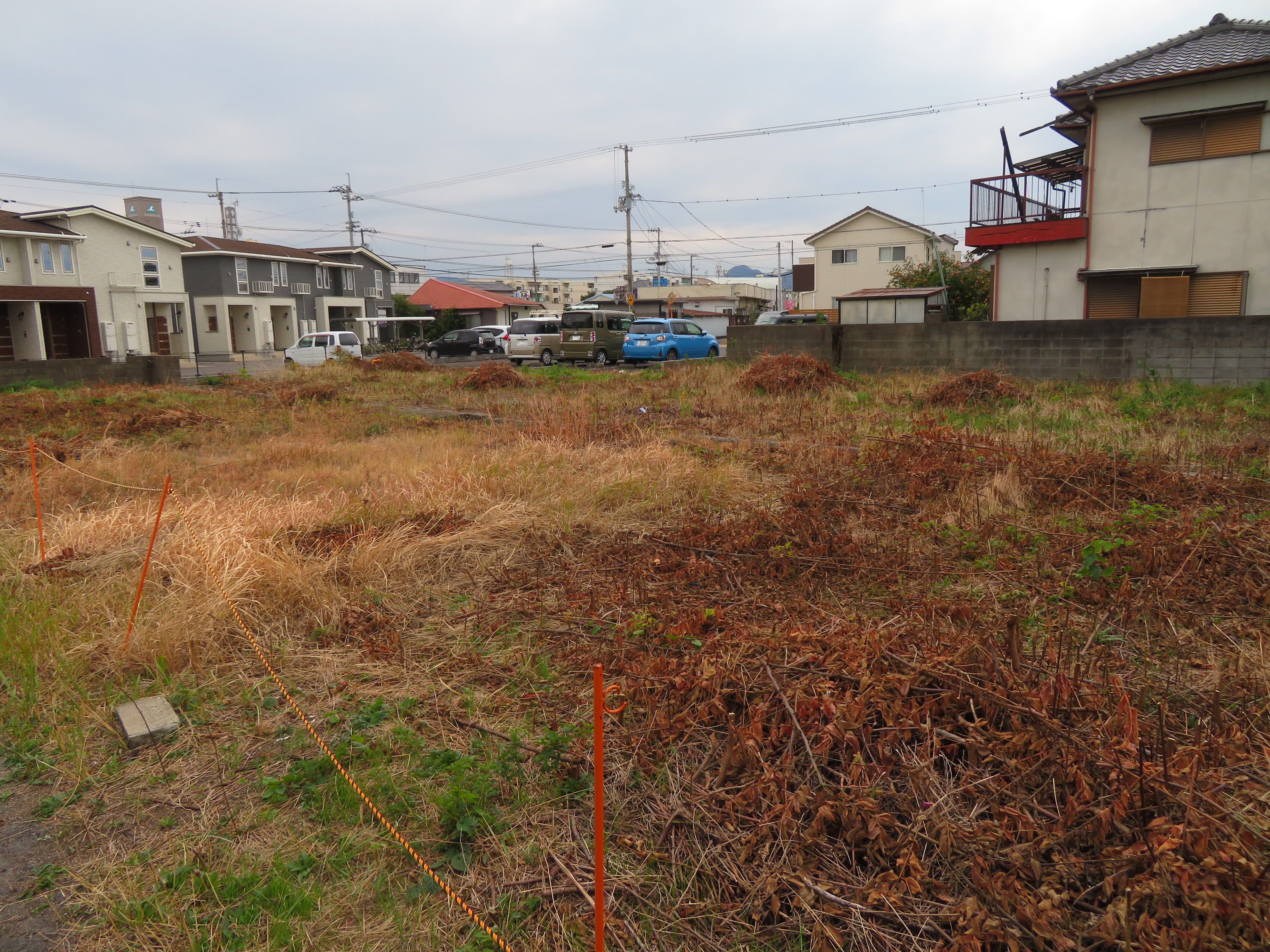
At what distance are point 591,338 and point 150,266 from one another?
2257 centimetres

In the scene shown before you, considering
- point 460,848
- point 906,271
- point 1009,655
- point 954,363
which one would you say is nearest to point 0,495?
point 460,848

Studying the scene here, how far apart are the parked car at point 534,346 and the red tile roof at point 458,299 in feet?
87.8

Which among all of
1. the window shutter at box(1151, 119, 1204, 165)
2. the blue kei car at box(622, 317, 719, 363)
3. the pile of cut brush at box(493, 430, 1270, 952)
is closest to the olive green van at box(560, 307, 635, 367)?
the blue kei car at box(622, 317, 719, 363)

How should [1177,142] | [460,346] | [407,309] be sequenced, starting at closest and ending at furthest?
[1177,142], [460,346], [407,309]

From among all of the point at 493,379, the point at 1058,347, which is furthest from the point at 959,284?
the point at 493,379

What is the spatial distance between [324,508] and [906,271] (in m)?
32.6

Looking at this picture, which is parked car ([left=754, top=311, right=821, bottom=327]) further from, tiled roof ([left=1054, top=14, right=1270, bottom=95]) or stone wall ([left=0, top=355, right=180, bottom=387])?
stone wall ([left=0, top=355, right=180, bottom=387])

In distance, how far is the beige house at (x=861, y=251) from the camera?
40688 mm

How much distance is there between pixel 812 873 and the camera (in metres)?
2.41

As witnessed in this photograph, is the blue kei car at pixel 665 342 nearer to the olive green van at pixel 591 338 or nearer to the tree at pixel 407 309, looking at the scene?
the olive green van at pixel 591 338

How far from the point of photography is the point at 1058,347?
45.7 feet

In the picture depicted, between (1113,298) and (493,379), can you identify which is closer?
(1113,298)

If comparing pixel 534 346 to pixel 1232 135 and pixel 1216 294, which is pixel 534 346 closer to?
pixel 1216 294

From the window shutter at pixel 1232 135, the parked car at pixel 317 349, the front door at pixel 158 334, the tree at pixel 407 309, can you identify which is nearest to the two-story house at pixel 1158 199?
the window shutter at pixel 1232 135
